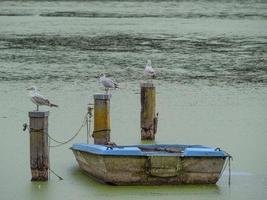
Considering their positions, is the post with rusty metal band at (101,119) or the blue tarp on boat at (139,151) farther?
the post with rusty metal band at (101,119)

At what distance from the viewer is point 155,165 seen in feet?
40.5

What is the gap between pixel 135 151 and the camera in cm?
1234

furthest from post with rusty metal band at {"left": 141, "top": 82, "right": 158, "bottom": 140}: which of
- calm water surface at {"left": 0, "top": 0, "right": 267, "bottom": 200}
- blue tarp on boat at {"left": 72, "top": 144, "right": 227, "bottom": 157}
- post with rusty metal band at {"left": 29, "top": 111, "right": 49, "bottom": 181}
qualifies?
post with rusty metal band at {"left": 29, "top": 111, "right": 49, "bottom": 181}

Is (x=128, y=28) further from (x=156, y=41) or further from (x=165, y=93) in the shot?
(x=165, y=93)

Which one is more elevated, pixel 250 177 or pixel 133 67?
pixel 133 67

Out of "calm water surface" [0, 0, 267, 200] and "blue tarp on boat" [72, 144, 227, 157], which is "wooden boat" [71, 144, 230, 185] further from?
"calm water surface" [0, 0, 267, 200]

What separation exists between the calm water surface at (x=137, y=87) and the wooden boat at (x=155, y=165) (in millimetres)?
122

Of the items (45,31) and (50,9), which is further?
(50,9)

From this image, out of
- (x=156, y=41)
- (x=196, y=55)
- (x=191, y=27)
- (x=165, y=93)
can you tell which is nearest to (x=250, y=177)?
(x=165, y=93)

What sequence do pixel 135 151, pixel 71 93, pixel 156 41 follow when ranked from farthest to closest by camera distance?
1. pixel 156 41
2. pixel 71 93
3. pixel 135 151

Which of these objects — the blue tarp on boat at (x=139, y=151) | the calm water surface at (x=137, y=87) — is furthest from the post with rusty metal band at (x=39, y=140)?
the blue tarp on boat at (x=139, y=151)

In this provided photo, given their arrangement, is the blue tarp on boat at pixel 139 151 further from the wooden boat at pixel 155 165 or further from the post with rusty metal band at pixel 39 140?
the post with rusty metal band at pixel 39 140

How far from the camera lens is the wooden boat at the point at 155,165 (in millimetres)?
12312

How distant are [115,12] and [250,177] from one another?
37.9 metres
